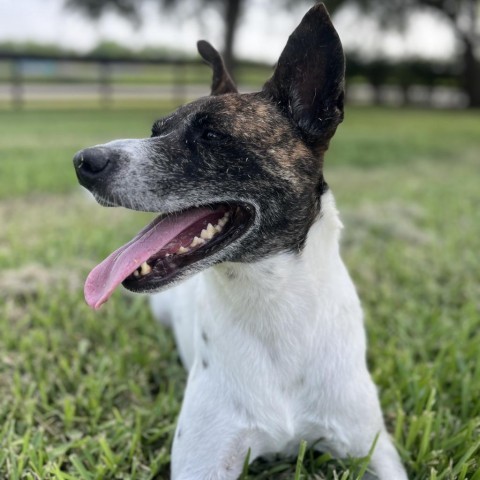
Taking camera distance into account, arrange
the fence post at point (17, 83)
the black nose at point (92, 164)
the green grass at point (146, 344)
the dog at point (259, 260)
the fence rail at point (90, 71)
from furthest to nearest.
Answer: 1. the fence rail at point (90, 71)
2. the fence post at point (17, 83)
3. the green grass at point (146, 344)
4. the dog at point (259, 260)
5. the black nose at point (92, 164)

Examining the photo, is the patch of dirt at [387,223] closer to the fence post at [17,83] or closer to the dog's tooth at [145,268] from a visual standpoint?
the dog's tooth at [145,268]

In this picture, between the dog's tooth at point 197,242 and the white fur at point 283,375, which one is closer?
the dog's tooth at point 197,242

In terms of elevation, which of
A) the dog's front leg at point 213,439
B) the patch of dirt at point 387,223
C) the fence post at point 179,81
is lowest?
the fence post at point 179,81

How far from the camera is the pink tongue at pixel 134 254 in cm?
199

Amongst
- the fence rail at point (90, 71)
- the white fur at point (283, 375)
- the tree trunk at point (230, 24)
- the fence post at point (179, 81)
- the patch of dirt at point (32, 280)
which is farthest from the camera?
the fence post at point (179, 81)

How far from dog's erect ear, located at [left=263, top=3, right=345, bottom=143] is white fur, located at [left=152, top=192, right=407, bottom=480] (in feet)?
1.01

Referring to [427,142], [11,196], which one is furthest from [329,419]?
[427,142]

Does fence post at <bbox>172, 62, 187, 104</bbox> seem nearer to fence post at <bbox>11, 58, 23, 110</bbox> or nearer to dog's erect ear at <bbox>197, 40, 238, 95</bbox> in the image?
fence post at <bbox>11, 58, 23, 110</bbox>

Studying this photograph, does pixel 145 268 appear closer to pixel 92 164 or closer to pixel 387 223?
pixel 92 164

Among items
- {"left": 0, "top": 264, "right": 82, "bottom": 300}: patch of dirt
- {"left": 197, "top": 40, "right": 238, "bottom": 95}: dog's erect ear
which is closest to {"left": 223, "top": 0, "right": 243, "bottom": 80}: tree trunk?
{"left": 0, "top": 264, "right": 82, "bottom": 300}: patch of dirt

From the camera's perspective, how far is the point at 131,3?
20.6 metres

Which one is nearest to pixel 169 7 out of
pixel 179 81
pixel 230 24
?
pixel 230 24

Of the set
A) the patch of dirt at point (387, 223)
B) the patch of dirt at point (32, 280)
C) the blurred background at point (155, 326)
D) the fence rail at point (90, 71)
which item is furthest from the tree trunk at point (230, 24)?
the patch of dirt at point (32, 280)

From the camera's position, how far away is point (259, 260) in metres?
2.12
